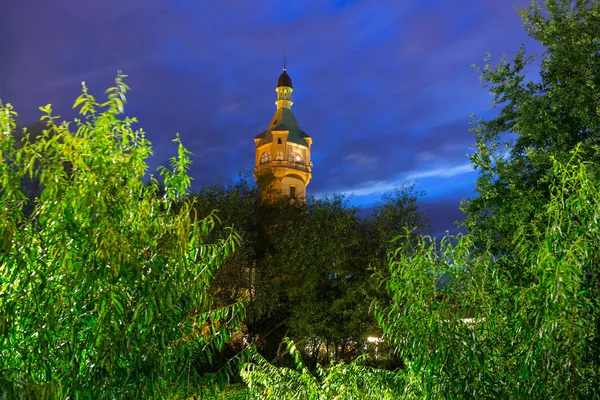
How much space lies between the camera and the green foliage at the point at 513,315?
4.68 meters

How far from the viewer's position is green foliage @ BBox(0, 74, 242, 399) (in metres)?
→ 4.04

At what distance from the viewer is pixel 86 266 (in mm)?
4234

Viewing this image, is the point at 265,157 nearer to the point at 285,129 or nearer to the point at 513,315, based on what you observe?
the point at 285,129

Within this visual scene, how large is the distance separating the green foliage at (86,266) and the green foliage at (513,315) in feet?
7.78

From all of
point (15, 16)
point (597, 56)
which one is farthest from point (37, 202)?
Result: point (597, 56)

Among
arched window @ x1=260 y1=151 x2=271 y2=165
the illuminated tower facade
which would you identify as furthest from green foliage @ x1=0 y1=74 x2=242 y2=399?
arched window @ x1=260 y1=151 x2=271 y2=165

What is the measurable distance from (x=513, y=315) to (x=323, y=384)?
11.7ft

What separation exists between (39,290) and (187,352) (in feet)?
5.36

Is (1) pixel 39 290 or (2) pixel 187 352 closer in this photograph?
(1) pixel 39 290

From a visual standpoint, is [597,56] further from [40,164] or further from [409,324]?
[40,164]

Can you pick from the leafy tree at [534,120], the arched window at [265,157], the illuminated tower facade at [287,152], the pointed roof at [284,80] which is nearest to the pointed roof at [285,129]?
the illuminated tower facade at [287,152]

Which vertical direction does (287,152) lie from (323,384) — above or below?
above

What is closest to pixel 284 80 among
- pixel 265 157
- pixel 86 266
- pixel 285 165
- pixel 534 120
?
pixel 265 157

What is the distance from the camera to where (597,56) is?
1531 centimetres
